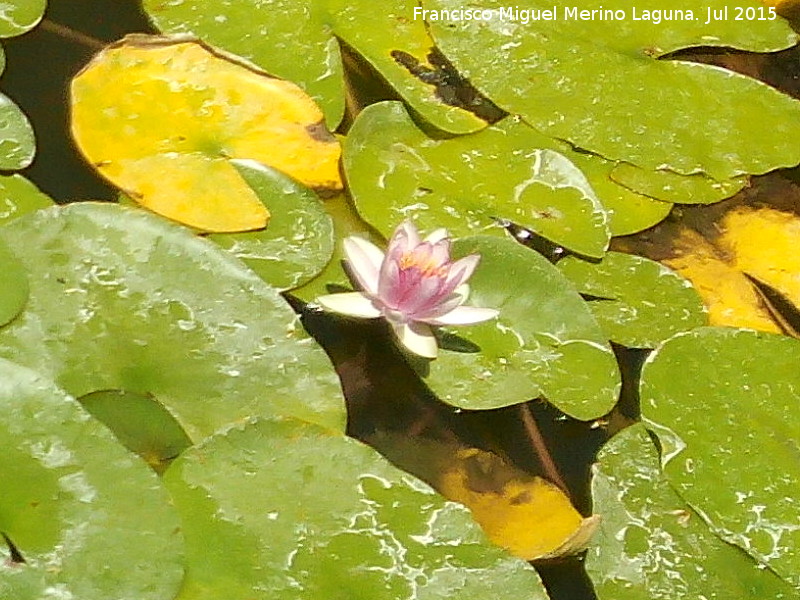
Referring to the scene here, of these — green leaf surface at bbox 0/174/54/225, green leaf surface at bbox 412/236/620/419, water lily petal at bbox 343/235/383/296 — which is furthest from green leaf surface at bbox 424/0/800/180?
green leaf surface at bbox 0/174/54/225

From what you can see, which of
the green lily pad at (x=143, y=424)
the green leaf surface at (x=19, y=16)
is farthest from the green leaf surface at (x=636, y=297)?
the green leaf surface at (x=19, y=16)

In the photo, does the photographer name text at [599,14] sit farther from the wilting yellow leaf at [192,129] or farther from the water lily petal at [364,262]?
the water lily petal at [364,262]

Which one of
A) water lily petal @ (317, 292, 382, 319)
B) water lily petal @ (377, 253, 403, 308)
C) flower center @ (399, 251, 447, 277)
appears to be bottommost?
water lily petal @ (317, 292, 382, 319)


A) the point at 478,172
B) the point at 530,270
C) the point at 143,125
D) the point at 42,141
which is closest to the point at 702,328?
the point at 530,270

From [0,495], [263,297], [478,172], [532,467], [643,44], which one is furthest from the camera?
[643,44]

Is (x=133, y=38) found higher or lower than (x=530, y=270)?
higher

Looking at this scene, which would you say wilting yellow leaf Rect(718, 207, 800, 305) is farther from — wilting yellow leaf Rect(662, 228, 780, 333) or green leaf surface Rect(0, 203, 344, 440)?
green leaf surface Rect(0, 203, 344, 440)

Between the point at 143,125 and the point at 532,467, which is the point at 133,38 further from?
the point at 532,467
